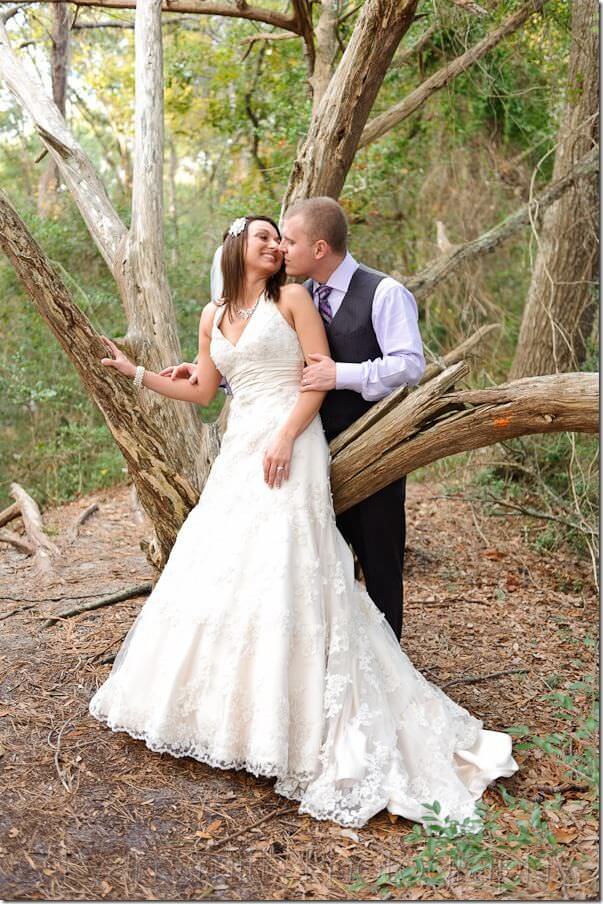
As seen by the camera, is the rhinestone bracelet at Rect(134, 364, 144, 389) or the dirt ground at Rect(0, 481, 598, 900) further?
the rhinestone bracelet at Rect(134, 364, 144, 389)

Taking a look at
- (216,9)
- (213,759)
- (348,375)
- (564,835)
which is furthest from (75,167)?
(564,835)

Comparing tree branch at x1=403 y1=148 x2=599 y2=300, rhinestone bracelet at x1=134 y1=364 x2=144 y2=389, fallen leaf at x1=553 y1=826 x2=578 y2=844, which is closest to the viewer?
fallen leaf at x1=553 y1=826 x2=578 y2=844

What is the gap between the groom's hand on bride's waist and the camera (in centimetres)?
370

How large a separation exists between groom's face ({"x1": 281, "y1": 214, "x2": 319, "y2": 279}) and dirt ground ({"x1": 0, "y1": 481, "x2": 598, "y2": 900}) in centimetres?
207

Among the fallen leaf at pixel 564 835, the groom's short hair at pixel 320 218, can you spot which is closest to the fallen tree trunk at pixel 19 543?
the groom's short hair at pixel 320 218

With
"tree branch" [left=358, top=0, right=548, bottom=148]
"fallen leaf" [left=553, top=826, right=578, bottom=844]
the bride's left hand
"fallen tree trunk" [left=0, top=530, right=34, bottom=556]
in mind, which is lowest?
"fallen leaf" [left=553, top=826, right=578, bottom=844]

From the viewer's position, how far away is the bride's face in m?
3.76

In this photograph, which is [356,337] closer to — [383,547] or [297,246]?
[297,246]

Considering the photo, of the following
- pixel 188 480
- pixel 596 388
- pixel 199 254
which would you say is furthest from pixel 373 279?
pixel 199 254

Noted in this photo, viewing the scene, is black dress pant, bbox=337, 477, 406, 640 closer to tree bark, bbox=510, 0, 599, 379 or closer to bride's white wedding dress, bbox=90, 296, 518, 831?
bride's white wedding dress, bbox=90, 296, 518, 831

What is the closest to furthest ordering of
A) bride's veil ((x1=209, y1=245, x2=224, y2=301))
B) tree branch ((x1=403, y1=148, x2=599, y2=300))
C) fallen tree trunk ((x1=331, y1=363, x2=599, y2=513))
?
1. fallen tree trunk ((x1=331, y1=363, x2=599, y2=513))
2. bride's veil ((x1=209, y1=245, x2=224, y2=301))
3. tree branch ((x1=403, y1=148, x2=599, y2=300))

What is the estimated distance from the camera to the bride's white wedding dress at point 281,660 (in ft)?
11.2

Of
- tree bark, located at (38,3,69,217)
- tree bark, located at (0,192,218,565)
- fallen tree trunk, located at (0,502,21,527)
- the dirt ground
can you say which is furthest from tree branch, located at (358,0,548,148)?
tree bark, located at (38,3,69,217)

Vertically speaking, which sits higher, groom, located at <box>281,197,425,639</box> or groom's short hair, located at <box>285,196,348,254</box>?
groom's short hair, located at <box>285,196,348,254</box>
